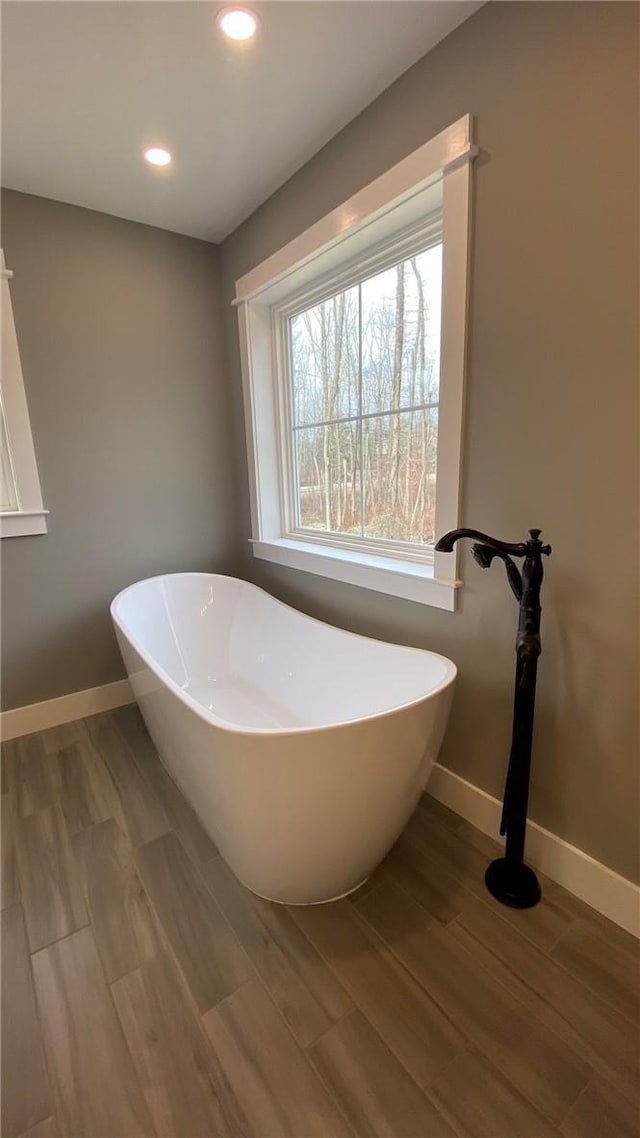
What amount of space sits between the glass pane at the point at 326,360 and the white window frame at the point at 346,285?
7cm

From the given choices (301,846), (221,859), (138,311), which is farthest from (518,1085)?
(138,311)

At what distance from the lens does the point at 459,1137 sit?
87 centimetres

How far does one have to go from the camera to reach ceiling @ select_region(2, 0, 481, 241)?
48.5 inches

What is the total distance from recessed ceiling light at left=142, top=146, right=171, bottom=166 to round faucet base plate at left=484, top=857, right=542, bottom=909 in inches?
107

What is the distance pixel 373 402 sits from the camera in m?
1.98

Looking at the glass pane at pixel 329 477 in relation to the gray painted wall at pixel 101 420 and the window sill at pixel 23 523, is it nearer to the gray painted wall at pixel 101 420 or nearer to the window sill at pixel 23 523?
the gray painted wall at pixel 101 420

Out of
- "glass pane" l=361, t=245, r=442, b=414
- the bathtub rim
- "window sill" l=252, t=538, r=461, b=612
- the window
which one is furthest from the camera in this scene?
the window

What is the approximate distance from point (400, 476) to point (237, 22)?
54.6 inches

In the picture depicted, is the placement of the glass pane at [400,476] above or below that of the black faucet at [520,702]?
above

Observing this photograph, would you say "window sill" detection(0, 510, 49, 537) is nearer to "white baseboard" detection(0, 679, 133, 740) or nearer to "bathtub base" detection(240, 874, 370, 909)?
"white baseboard" detection(0, 679, 133, 740)

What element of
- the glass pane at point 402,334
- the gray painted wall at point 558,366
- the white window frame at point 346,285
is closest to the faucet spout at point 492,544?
the gray painted wall at point 558,366

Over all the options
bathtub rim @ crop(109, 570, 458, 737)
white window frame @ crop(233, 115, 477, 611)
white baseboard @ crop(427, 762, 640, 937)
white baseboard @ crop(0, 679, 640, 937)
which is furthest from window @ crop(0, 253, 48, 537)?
white baseboard @ crop(427, 762, 640, 937)

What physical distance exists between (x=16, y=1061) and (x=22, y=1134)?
0.15m

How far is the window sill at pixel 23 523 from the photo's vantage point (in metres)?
2.14
